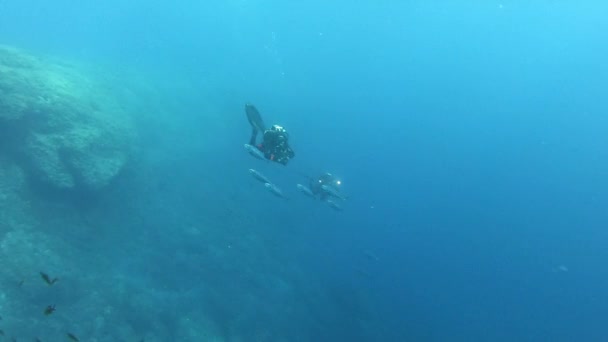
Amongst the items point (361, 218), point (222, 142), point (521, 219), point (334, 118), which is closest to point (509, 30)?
point (521, 219)

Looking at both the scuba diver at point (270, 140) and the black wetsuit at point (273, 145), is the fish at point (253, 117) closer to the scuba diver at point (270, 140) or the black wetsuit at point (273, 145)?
the scuba diver at point (270, 140)

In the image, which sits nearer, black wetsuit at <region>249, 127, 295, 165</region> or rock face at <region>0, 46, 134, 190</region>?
black wetsuit at <region>249, 127, 295, 165</region>

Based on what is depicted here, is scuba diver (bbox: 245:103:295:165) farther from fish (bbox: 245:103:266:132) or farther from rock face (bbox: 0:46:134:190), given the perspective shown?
rock face (bbox: 0:46:134:190)

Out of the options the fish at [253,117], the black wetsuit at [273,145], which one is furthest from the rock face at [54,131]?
the black wetsuit at [273,145]

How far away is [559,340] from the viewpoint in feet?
143

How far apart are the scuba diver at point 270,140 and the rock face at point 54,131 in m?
8.19

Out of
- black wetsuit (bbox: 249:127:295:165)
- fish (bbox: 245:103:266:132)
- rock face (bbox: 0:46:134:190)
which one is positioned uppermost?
fish (bbox: 245:103:266:132)

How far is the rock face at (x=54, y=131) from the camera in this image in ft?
47.1

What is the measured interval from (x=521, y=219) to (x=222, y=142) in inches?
1981

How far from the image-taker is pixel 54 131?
1541cm

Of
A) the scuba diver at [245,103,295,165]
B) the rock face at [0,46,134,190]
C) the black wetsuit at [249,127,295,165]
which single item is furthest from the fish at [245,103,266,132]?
Answer: the rock face at [0,46,134,190]

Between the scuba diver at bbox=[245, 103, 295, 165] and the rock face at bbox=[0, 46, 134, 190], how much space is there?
819 centimetres

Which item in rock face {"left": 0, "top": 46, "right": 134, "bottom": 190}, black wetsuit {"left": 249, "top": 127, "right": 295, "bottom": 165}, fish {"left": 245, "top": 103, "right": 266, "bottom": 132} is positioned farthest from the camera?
rock face {"left": 0, "top": 46, "right": 134, "bottom": 190}

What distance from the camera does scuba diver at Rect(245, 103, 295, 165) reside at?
1137 centimetres
